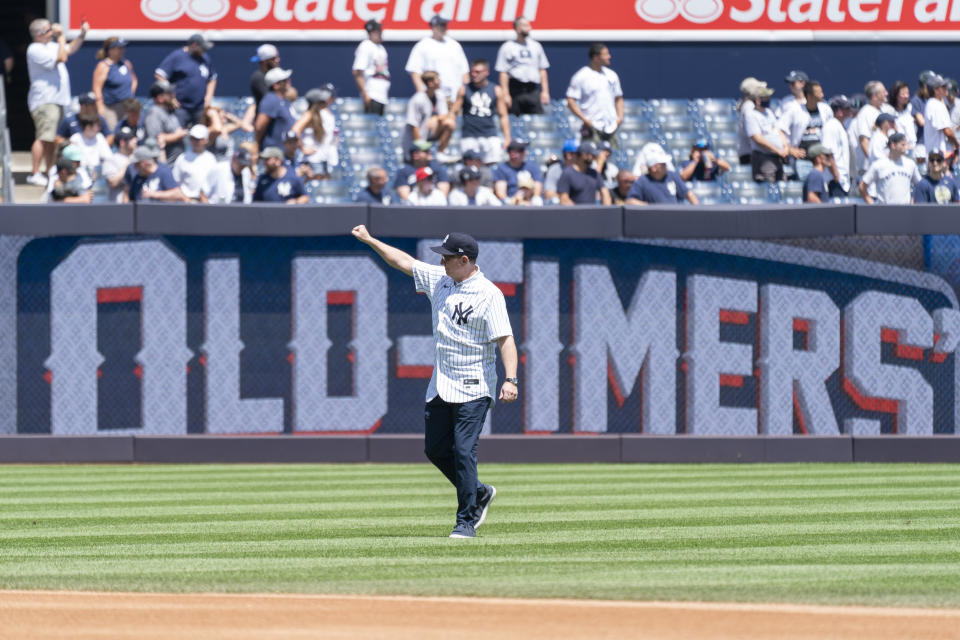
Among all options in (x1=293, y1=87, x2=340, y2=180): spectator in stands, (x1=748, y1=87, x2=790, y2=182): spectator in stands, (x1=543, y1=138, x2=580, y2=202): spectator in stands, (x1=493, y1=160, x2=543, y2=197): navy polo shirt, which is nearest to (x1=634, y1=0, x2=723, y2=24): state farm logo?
(x1=748, y1=87, x2=790, y2=182): spectator in stands

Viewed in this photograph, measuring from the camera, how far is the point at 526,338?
16188mm

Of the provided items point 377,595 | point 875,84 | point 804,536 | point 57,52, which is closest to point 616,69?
point 875,84

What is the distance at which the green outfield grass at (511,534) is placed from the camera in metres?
7.82

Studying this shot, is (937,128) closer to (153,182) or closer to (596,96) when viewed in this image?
(596,96)

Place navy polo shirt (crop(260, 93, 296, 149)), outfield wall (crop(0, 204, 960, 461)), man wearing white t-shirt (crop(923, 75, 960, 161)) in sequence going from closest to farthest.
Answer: outfield wall (crop(0, 204, 960, 461))
navy polo shirt (crop(260, 93, 296, 149))
man wearing white t-shirt (crop(923, 75, 960, 161))

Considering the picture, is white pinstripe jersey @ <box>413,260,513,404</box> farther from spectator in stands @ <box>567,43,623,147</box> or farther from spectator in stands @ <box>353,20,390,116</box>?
spectator in stands @ <box>353,20,390,116</box>

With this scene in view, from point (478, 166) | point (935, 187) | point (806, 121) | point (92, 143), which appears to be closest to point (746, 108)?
point (806, 121)

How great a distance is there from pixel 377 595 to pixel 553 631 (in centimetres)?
115

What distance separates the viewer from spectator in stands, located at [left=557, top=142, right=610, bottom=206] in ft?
57.6

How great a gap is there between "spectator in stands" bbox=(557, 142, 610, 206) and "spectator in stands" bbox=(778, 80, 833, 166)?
4279 millimetres

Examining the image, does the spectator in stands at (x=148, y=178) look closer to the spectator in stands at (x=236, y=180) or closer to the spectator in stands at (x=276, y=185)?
the spectator in stands at (x=236, y=180)

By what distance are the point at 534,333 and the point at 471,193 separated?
1790mm

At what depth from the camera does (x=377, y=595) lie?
24.6 ft

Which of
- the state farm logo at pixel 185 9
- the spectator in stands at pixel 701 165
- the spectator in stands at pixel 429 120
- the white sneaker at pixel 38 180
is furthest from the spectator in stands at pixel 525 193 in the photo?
the state farm logo at pixel 185 9
